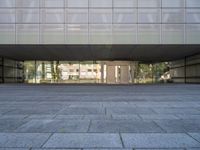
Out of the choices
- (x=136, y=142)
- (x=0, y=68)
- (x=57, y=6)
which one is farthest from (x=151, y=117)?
(x=0, y=68)

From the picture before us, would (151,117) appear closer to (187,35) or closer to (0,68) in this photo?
(187,35)

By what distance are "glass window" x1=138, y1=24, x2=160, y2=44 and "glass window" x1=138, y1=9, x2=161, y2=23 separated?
514mm

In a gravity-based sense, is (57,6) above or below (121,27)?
above

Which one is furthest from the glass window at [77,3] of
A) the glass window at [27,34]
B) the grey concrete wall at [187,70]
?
the grey concrete wall at [187,70]

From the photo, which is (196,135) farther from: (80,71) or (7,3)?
(80,71)

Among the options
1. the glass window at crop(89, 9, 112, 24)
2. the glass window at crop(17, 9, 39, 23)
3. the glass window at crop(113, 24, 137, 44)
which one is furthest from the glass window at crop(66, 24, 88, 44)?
the glass window at crop(17, 9, 39, 23)

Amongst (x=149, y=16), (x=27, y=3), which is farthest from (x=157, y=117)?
(x=27, y=3)

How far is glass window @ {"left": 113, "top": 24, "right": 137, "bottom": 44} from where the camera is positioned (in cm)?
2867

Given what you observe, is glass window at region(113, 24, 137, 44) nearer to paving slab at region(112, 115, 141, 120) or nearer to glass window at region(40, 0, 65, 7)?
glass window at region(40, 0, 65, 7)

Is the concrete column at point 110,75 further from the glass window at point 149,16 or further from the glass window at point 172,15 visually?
the glass window at point 172,15

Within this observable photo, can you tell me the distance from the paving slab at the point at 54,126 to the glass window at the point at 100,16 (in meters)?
22.1

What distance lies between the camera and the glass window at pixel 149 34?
28.8 meters

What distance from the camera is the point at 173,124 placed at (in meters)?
7.16

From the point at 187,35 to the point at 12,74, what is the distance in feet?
92.5
